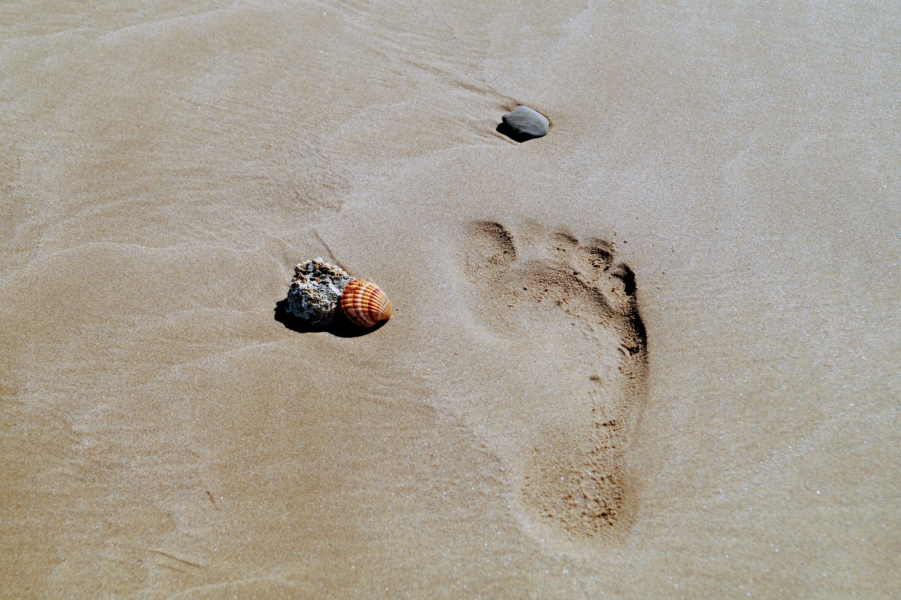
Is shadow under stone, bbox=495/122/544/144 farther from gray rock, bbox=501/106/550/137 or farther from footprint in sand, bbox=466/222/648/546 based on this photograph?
footprint in sand, bbox=466/222/648/546

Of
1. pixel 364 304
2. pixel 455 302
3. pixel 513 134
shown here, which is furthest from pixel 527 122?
pixel 364 304

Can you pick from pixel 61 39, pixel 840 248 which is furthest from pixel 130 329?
pixel 840 248

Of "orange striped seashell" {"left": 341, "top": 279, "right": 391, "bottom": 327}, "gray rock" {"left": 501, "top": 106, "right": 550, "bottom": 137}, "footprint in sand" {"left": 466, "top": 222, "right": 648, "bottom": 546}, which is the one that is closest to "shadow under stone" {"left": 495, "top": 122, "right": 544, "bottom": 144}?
"gray rock" {"left": 501, "top": 106, "right": 550, "bottom": 137}

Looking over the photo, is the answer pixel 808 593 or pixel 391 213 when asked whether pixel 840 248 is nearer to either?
pixel 808 593

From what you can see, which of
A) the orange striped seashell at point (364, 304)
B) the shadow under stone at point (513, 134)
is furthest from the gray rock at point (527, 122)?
the orange striped seashell at point (364, 304)

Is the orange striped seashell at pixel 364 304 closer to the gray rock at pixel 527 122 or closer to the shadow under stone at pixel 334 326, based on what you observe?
the shadow under stone at pixel 334 326
